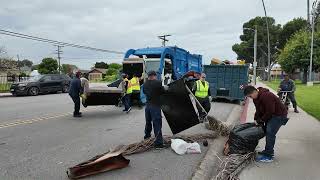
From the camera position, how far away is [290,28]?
250 ft

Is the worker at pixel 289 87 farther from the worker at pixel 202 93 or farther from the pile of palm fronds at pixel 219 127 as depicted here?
the pile of palm fronds at pixel 219 127

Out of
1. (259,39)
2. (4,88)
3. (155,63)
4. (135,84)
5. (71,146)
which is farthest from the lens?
(259,39)

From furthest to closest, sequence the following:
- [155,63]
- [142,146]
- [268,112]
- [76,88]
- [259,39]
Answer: [259,39]
[155,63]
[76,88]
[142,146]
[268,112]

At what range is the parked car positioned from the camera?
29.5 metres

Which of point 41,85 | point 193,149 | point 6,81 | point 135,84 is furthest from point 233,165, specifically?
point 6,81

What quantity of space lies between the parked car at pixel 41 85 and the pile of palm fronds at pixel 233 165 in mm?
24224

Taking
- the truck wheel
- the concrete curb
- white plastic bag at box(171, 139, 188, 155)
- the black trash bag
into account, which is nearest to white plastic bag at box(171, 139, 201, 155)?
white plastic bag at box(171, 139, 188, 155)

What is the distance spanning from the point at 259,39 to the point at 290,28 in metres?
6.65

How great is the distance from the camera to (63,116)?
1485 cm

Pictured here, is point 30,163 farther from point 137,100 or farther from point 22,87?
point 22,87

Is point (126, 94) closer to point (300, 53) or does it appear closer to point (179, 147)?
point (179, 147)

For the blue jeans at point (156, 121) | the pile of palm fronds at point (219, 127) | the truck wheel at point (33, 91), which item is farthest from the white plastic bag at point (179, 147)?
the truck wheel at point (33, 91)

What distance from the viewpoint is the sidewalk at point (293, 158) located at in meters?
6.76

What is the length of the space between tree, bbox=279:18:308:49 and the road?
216ft
